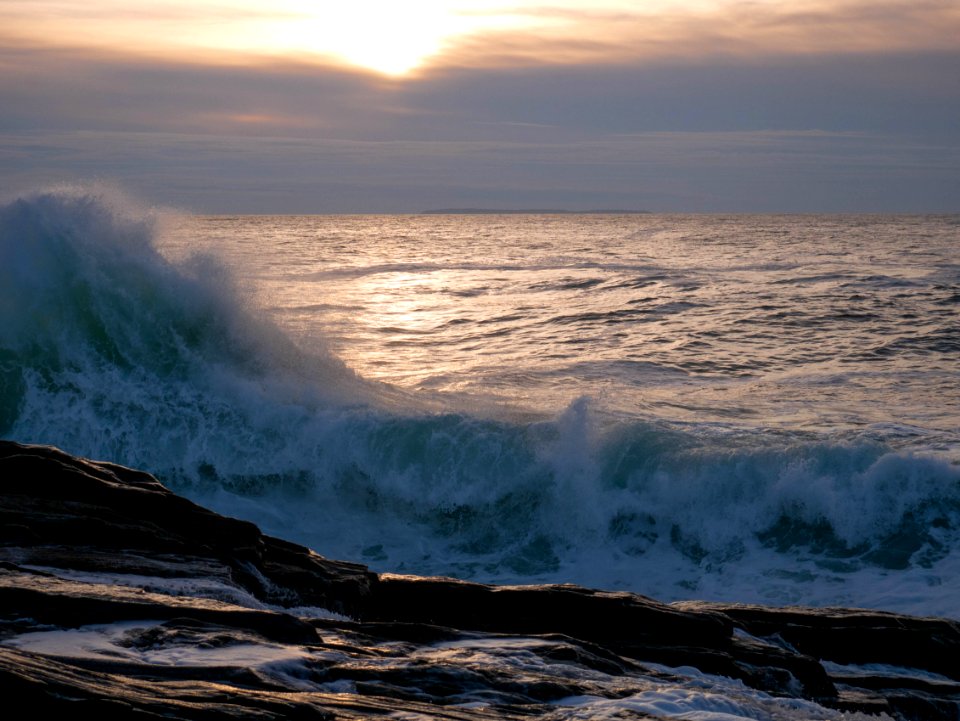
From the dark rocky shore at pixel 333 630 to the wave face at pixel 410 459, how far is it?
10.0ft

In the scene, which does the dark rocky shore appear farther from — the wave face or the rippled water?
the rippled water

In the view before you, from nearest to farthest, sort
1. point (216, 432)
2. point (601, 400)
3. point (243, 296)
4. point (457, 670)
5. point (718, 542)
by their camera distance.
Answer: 1. point (457, 670)
2. point (718, 542)
3. point (216, 432)
4. point (601, 400)
5. point (243, 296)

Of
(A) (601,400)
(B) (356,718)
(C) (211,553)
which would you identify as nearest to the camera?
(B) (356,718)

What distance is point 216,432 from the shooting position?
13.9 metres

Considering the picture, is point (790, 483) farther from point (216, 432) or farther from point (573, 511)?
point (216, 432)

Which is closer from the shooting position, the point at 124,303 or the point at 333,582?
the point at 333,582

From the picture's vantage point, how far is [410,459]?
1306cm

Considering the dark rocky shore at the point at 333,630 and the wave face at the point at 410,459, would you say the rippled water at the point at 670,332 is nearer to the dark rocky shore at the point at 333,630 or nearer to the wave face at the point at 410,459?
the wave face at the point at 410,459

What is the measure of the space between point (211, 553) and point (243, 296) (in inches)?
428

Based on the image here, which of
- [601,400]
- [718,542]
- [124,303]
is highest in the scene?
[124,303]

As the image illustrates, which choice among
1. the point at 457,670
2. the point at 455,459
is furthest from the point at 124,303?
the point at 457,670

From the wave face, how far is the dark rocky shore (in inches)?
120

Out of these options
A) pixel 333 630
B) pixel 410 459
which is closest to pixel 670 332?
pixel 410 459

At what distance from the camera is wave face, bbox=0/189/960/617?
10727mm
